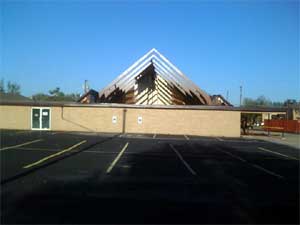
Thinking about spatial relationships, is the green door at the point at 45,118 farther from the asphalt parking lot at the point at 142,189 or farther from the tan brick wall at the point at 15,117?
the asphalt parking lot at the point at 142,189

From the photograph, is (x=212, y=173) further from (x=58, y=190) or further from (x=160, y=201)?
(x=58, y=190)

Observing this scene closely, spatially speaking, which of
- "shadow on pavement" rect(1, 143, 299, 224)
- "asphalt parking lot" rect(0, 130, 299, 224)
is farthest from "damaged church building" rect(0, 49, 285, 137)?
"shadow on pavement" rect(1, 143, 299, 224)

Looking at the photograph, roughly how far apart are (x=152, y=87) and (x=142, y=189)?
96.1 ft

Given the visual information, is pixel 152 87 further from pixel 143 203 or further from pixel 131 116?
pixel 143 203

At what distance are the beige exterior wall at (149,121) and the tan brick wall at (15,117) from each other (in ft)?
0.57

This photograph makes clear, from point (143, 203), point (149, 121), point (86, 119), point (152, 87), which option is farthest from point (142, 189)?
point (152, 87)

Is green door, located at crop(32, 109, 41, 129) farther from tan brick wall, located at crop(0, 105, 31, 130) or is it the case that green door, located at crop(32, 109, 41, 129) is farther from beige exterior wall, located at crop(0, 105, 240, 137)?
beige exterior wall, located at crop(0, 105, 240, 137)

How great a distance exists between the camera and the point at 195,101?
33.2 meters

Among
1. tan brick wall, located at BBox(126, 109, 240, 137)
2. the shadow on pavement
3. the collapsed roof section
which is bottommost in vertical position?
the shadow on pavement

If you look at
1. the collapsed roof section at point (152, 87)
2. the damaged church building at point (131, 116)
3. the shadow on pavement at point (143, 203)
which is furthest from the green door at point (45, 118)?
the shadow on pavement at point (143, 203)

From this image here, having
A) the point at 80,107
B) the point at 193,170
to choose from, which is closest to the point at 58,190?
the point at 193,170

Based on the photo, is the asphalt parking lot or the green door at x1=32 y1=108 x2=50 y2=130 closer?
the asphalt parking lot

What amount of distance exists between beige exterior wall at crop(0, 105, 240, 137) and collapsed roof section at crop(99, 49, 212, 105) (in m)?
2.09

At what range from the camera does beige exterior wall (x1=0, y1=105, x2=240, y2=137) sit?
30016mm
